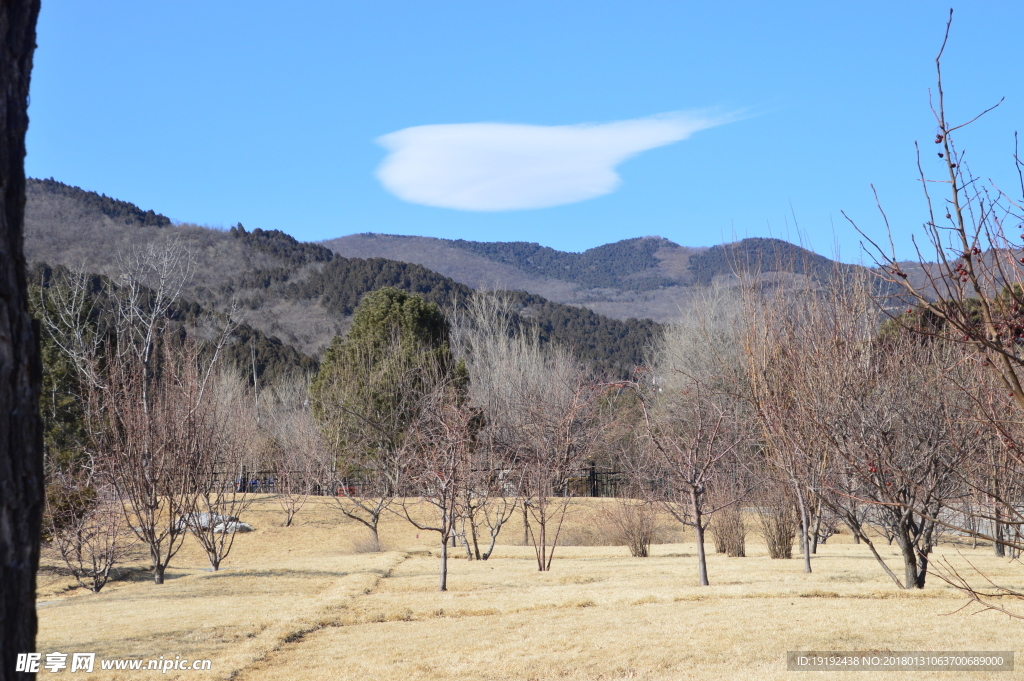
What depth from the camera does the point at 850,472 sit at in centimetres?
→ 1007

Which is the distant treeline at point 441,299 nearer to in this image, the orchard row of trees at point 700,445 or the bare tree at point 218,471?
the bare tree at point 218,471

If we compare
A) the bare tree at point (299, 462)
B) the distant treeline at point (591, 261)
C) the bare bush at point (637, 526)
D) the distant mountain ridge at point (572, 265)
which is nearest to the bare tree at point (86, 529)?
the bare tree at point (299, 462)

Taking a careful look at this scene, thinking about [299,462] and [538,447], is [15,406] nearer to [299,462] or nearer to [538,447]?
[538,447]

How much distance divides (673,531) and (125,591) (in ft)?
49.6

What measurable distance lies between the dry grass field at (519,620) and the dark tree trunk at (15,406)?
5336mm

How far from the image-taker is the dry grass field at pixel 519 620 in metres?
7.29

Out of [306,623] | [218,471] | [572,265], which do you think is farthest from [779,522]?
[572,265]

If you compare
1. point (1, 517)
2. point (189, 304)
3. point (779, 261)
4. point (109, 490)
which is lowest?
point (109, 490)

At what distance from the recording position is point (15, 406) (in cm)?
212

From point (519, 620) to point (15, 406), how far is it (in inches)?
313

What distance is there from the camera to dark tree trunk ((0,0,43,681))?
81.7 inches

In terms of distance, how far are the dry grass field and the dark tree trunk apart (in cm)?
534

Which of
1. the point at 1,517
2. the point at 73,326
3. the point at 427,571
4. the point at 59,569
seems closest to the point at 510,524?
the point at 427,571

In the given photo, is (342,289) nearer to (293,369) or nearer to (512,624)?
(293,369)
